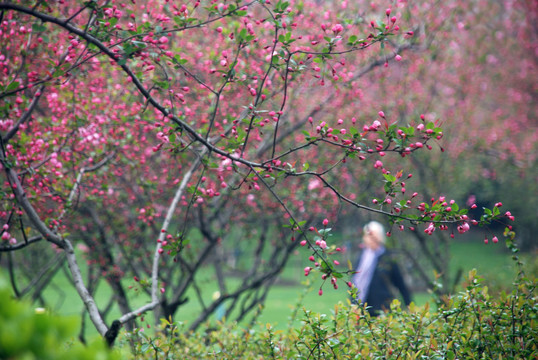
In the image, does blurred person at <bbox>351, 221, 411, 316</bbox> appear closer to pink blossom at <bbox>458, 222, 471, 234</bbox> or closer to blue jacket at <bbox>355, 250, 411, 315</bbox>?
blue jacket at <bbox>355, 250, 411, 315</bbox>

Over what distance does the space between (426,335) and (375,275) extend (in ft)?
11.5

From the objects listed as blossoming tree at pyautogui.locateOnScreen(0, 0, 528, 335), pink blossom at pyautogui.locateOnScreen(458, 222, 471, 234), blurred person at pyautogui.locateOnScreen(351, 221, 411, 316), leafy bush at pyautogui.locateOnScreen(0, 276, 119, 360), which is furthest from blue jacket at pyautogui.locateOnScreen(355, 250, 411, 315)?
leafy bush at pyautogui.locateOnScreen(0, 276, 119, 360)

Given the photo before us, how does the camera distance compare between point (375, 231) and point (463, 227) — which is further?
point (375, 231)

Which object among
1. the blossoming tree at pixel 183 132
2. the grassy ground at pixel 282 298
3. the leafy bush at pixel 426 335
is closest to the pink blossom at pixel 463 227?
the blossoming tree at pixel 183 132

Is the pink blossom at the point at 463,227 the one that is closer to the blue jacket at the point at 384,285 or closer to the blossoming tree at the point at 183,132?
the blossoming tree at the point at 183,132

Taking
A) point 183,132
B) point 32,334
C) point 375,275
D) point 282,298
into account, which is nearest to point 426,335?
point 183,132

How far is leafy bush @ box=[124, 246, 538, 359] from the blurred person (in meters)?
3.04

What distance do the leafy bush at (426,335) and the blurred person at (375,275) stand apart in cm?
304

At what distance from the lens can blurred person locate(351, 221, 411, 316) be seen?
674 centimetres

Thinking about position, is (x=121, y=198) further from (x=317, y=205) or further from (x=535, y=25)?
(x=535, y=25)

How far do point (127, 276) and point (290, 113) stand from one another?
3.22 metres

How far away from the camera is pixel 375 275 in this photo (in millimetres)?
6855

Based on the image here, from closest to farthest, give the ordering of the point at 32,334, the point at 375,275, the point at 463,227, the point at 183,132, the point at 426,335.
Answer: the point at 32,334 → the point at 463,227 → the point at 426,335 → the point at 183,132 → the point at 375,275

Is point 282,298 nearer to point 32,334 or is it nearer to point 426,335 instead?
point 426,335
